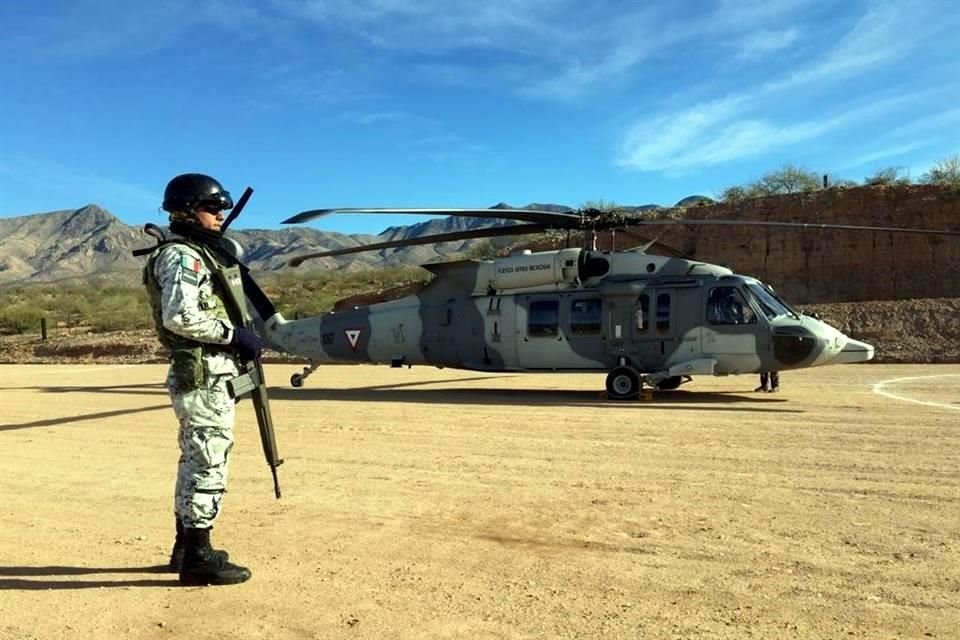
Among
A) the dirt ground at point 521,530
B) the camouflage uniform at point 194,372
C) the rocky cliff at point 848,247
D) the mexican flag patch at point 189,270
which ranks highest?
the rocky cliff at point 848,247

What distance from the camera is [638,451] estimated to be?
7.21 m

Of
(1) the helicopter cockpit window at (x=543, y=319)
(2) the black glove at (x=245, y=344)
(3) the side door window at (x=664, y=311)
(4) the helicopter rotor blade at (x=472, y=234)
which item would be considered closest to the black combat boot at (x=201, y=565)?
(2) the black glove at (x=245, y=344)

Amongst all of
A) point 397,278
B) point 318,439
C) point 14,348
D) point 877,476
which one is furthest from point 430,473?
point 397,278

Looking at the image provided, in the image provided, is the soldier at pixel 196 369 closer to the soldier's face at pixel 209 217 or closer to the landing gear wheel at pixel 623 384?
the soldier's face at pixel 209 217

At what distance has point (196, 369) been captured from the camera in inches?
150

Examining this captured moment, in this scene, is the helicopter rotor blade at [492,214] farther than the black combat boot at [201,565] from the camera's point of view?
Yes

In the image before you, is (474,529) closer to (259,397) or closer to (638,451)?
(259,397)

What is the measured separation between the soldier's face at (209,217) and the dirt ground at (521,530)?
197 centimetres

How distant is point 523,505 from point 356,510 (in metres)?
1.23

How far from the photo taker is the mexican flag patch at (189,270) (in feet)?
12.6

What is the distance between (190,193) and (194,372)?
3.33ft

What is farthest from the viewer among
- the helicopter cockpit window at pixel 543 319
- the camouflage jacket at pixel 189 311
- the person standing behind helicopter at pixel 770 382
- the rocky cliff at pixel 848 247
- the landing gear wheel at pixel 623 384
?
the rocky cliff at pixel 848 247

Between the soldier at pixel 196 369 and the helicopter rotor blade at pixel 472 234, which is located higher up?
the helicopter rotor blade at pixel 472 234

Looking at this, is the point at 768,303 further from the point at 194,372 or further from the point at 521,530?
the point at 194,372
